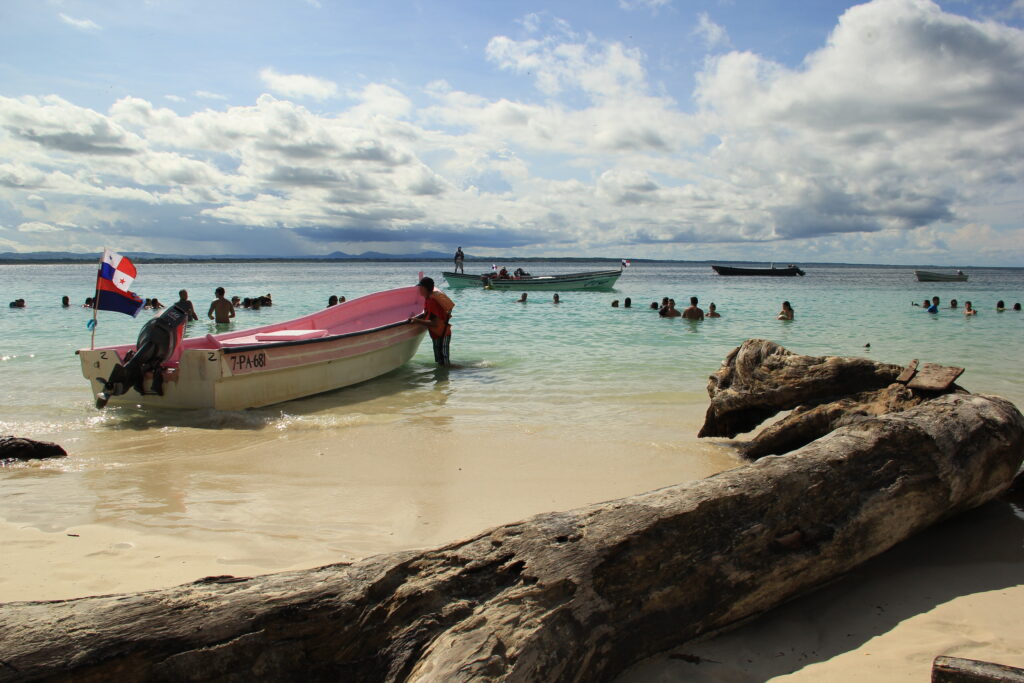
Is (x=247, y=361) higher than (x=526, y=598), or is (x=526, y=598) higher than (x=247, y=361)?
(x=247, y=361)

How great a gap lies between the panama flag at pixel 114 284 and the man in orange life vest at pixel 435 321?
4.73 m

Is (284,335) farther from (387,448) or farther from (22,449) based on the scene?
(22,449)

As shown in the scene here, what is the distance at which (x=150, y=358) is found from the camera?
8.03 meters

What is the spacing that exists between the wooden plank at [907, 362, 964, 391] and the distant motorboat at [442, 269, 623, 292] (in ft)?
108

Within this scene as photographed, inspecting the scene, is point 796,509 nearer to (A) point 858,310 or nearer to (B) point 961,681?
(B) point 961,681

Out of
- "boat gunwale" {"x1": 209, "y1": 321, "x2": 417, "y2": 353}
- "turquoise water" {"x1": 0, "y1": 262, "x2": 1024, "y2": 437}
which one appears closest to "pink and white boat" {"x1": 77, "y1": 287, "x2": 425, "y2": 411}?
"boat gunwale" {"x1": 209, "y1": 321, "x2": 417, "y2": 353}

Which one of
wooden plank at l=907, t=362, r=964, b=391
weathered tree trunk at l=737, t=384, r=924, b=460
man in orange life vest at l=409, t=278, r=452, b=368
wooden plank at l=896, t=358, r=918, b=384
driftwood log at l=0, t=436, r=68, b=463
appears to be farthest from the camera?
man in orange life vest at l=409, t=278, r=452, b=368

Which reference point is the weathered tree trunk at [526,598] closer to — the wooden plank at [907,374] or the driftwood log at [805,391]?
the driftwood log at [805,391]

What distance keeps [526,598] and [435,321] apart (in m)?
9.73

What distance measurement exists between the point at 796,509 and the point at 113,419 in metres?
7.96

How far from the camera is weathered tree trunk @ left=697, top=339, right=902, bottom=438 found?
529 cm

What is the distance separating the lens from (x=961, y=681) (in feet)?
7.18

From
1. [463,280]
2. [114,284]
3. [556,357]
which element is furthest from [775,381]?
[463,280]

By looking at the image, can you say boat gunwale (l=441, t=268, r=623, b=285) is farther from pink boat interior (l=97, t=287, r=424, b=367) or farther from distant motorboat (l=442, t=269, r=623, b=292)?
pink boat interior (l=97, t=287, r=424, b=367)
